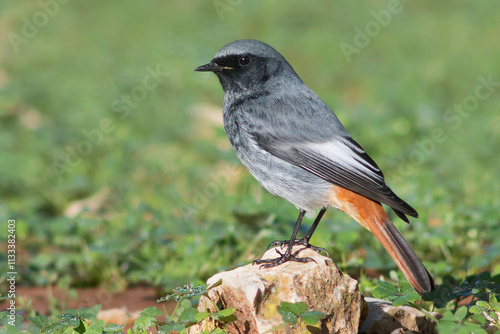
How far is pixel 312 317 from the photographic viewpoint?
3369 mm

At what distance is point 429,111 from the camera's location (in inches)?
366

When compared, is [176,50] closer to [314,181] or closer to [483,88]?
[483,88]

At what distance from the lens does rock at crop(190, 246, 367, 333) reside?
3.65m

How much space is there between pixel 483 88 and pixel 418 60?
1.48 meters

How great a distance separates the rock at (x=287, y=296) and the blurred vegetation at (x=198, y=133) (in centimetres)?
113

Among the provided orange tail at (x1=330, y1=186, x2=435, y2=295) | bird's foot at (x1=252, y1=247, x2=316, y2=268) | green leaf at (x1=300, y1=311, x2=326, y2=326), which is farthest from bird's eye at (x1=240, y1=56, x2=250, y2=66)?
green leaf at (x1=300, y1=311, x2=326, y2=326)

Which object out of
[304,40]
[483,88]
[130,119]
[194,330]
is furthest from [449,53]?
[194,330]

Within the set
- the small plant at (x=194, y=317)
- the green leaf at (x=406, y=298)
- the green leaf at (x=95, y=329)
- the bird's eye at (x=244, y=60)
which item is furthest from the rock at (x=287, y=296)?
the bird's eye at (x=244, y=60)

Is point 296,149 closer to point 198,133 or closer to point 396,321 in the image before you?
point 396,321

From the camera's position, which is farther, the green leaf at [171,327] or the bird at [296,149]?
the bird at [296,149]

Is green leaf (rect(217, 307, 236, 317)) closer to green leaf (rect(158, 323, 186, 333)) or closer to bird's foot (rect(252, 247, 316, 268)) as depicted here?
green leaf (rect(158, 323, 186, 333))

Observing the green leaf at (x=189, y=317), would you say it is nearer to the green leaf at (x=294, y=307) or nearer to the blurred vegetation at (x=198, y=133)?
the green leaf at (x=294, y=307)

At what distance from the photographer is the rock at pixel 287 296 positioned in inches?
144

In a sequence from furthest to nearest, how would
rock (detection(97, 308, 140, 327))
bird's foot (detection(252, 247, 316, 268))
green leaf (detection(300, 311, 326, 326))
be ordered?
rock (detection(97, 308, 140, 327)), bird's foot (detection(252, 247, 316, 268)), green leaf (detection(300, 311, 326, 326))
